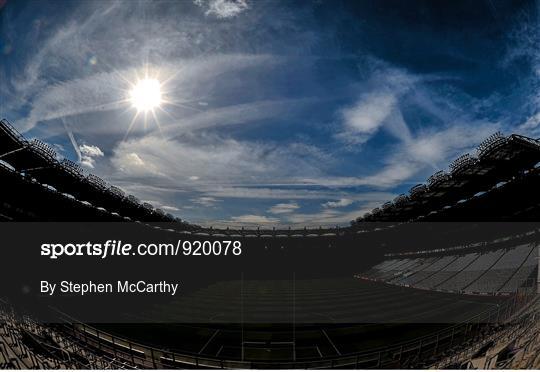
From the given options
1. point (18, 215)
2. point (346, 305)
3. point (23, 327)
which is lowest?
point (346, 305)

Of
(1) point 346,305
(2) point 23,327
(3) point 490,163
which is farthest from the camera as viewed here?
(1) point 346,305

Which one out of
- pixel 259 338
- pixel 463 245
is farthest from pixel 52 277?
pixel 463 245

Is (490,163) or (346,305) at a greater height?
(490,163)

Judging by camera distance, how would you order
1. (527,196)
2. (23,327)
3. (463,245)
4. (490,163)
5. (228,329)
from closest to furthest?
(23,327), (228,329), (490,163), (527,196), (463,245)

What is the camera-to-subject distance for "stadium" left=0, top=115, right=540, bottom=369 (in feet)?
27.0

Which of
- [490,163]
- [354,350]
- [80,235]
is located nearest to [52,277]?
[80,235]

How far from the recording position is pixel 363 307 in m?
22.4

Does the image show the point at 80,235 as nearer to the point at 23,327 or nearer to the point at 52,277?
the point at 52,277

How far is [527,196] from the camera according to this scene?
21.8 metres

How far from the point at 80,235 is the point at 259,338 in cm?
2623

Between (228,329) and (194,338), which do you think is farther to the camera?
(228,329)

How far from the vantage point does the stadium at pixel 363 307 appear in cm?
823

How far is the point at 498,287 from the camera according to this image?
22531mm

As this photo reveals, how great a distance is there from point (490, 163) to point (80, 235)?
4261cm
